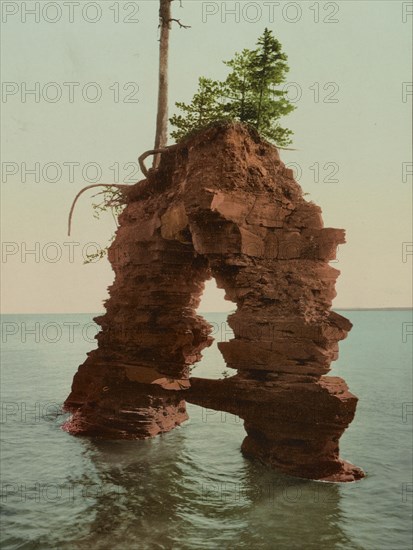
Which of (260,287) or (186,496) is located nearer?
(186,496)

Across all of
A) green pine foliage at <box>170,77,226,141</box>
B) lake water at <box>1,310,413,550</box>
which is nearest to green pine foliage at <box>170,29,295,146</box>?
green pine foliage at <box>170,77,226,141</box>

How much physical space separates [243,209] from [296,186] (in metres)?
2.44

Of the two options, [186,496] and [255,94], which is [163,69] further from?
[186,496]

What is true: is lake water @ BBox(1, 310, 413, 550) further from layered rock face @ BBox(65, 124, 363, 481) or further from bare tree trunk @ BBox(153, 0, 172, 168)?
bare tree trunk @ BBox(153, 0, 172, 168)

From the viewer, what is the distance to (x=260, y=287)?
14.0 meters

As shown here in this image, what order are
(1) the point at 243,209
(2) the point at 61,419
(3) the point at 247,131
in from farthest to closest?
1. (2) the point at 61,419
2. (3) the point at 247,131
3. (1) the point at 243,209

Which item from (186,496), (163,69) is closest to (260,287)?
(186,496)

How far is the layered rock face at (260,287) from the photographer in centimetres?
1311

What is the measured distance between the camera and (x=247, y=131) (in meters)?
15.3

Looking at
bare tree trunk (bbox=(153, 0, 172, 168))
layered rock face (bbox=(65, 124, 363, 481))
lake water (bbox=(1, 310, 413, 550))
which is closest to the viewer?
lake water (bbox=(1, 310, 413, 550))

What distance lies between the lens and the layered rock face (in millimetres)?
13109

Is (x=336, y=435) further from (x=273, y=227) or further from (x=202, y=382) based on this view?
(x=273, y=227)

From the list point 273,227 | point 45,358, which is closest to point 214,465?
point 273,227

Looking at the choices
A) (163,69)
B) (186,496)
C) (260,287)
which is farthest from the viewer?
(163,69)
